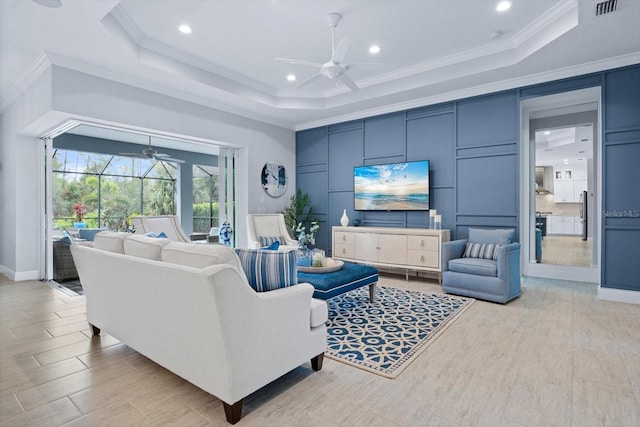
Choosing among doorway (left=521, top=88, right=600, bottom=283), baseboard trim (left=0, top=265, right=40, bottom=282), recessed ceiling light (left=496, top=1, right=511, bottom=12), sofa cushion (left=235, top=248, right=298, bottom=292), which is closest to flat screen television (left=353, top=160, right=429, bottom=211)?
doorway (left=521, top=88, right=600, bottom=283)

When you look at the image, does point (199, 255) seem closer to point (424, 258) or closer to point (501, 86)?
point (424, 258)

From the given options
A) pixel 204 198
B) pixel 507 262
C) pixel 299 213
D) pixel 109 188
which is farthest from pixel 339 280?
pixel 204 198

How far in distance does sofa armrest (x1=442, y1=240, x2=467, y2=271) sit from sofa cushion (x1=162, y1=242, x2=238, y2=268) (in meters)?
3.33

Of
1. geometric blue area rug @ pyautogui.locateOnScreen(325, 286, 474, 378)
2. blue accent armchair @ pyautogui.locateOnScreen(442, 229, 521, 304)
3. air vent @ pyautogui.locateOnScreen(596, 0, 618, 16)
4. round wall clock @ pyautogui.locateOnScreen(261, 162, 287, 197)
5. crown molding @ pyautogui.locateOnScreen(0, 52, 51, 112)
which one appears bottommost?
geometric blue area rug @ pyautogui.locateOnScreen(325, 286, 474, 378)

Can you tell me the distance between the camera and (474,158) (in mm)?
5223

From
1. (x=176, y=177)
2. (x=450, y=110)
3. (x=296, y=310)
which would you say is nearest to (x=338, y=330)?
(x=296, y=310)

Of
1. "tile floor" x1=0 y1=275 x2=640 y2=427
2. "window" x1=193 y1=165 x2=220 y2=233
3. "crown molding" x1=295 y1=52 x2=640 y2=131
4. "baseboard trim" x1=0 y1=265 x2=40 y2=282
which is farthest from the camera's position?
"window" x1=193 y1=165 x2=220 y2=233

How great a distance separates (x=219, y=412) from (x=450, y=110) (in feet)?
17.2

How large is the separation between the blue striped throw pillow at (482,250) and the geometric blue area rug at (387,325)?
65cm

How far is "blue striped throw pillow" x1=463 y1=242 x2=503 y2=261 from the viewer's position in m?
4.40

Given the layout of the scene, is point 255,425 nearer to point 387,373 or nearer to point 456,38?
point 387,373

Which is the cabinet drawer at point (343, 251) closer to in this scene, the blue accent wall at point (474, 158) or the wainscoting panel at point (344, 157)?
the blue accent wall at point (474, 158)

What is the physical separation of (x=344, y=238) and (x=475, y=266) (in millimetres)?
2448

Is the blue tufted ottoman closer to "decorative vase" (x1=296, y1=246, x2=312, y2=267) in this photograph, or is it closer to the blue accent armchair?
"decorative vase" (x1=296, y1=246, x2=312, y2=267)
